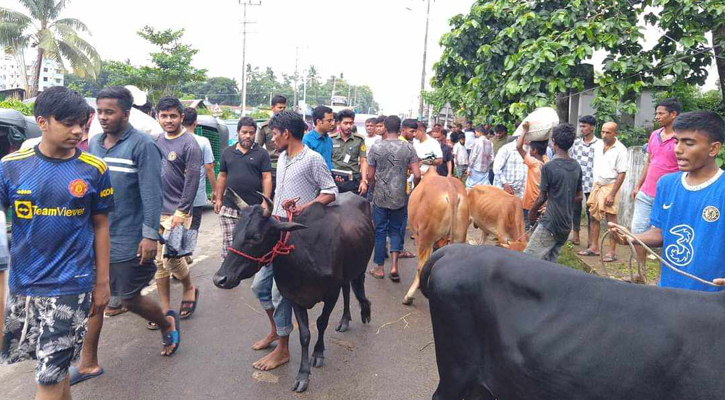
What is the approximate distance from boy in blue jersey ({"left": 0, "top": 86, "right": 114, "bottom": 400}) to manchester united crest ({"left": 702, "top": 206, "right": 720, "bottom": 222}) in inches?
123

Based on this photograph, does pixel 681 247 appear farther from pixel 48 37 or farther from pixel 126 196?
pixel 48 37

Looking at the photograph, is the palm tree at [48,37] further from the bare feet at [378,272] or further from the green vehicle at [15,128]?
the bare feet at [378,272]

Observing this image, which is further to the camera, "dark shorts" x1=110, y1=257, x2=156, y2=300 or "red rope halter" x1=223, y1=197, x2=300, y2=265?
"dark shorts" x1=110, y1=257, x2=156, y2=300

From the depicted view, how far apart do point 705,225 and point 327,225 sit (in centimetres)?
243

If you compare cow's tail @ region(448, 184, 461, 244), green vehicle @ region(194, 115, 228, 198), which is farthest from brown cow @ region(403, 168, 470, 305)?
green vehicle @ region(194, 115, 228, 198)

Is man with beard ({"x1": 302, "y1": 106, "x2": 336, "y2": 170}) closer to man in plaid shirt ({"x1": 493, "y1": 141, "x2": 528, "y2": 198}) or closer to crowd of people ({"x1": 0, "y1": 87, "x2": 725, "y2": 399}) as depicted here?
crowd of people ({"x1": 0, "y1": 87, "x2": 725, "y2": 399})

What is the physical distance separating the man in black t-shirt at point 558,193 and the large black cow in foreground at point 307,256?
5.55 feet

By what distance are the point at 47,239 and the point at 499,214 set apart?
488 centimetres

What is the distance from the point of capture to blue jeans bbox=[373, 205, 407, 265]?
641cm

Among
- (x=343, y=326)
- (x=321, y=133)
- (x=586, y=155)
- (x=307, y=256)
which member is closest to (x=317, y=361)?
(x=343, y=326)

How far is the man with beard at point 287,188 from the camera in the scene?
389cm

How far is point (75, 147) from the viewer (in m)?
2.66

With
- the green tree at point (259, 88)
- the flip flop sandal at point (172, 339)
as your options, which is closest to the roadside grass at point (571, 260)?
the flip flop sandal at point (172, 339)

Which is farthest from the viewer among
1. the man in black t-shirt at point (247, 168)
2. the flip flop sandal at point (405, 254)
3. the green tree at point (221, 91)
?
the green tree at point (221, 91)
